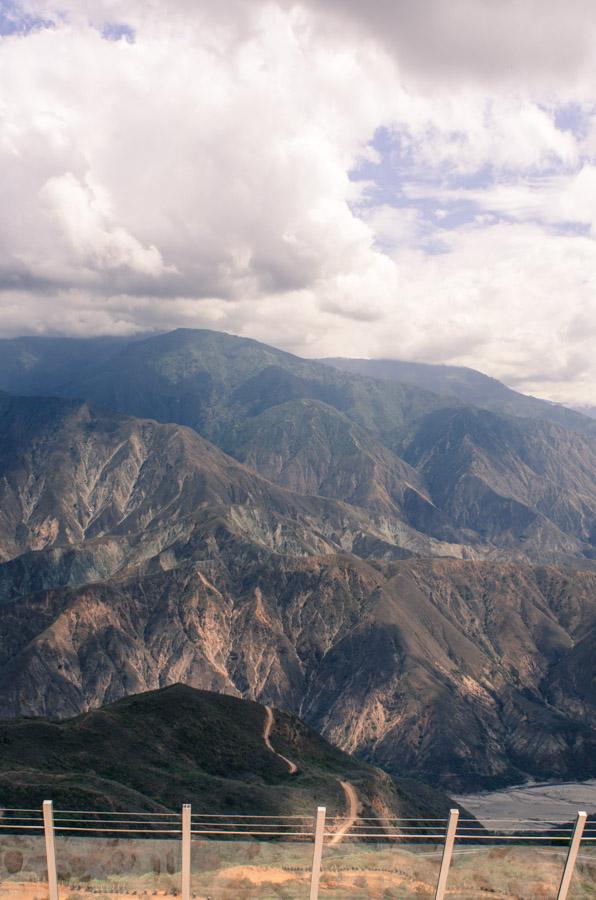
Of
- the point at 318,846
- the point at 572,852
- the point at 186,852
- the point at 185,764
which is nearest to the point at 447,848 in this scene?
the point at 318,846

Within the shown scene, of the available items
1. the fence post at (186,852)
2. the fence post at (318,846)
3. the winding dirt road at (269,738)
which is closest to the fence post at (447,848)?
the fence post at (318,846)

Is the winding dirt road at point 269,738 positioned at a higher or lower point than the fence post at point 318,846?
lower

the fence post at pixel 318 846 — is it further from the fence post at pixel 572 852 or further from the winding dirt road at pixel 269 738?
the winding dirt road at pixel 269 738

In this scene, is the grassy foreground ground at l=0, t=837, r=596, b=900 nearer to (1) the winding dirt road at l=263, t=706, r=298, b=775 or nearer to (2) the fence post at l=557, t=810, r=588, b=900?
(2) the fence post at l=557, t=810, r=588, b=900

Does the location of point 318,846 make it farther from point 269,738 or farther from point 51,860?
point 269,738

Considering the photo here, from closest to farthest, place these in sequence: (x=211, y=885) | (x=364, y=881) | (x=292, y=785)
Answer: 1. (x=211, y=885)
2. (x=364, y=881)
3. (x=292, y=785)

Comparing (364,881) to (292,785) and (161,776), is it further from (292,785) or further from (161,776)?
(292,785)

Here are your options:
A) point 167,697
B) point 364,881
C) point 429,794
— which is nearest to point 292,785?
point 167,697

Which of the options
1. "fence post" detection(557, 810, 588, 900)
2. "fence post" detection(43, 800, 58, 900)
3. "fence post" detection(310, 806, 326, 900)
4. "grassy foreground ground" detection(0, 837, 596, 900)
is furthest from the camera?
"grassy foreground ground" detection(0, 837, 596, 900)

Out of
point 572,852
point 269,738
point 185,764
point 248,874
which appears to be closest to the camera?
point 572,852

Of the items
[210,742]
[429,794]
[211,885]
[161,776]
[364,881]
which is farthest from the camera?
[429,794]

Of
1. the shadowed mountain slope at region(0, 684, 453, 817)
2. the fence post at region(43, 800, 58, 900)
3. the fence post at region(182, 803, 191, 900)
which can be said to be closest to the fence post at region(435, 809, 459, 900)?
the fence post at region(182, 803, 191, 900)
